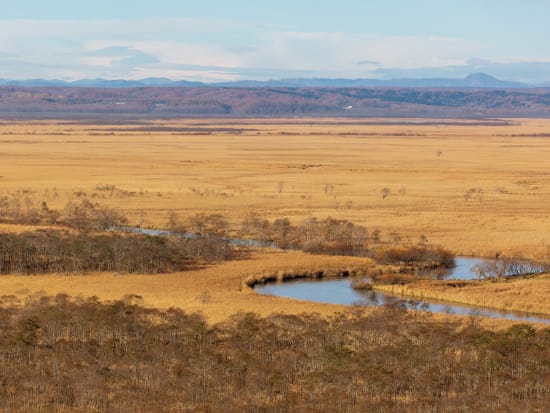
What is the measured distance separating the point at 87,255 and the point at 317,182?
52.0m

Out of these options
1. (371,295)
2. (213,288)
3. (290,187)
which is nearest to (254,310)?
(213,288)

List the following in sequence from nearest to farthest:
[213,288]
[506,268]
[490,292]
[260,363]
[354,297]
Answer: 1. [260,363]
2. [490,292]
3. [354,297]
4. [213,288]
5. [506,268]

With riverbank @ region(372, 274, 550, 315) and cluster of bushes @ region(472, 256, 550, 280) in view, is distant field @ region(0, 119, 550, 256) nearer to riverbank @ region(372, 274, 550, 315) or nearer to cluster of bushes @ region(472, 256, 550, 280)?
cluster of bushes @ region(472, 256, 550, 280)

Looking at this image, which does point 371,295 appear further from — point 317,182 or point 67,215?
point 317,182

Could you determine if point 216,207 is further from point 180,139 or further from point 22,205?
point 180,139

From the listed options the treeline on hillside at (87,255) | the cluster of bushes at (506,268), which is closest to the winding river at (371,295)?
the cluster of bushes at (506,268)

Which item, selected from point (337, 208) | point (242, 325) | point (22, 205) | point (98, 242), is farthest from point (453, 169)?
point (242, 325)

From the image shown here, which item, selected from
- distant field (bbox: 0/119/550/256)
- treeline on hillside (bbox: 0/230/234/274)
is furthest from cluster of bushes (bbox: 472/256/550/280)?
treeline on hillside (bbox: 0/230/234/274)

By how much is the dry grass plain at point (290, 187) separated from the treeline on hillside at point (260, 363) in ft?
20.1

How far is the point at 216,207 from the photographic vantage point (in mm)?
78375

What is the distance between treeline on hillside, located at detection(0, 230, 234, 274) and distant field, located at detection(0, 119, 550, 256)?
52.4 feet

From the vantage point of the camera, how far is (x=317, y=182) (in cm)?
10125

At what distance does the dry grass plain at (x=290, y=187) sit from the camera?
191ft

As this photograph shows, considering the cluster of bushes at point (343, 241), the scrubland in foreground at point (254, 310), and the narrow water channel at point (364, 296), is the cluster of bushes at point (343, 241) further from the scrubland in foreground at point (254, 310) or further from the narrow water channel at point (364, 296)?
the narrow water channel at point (364, 296)
